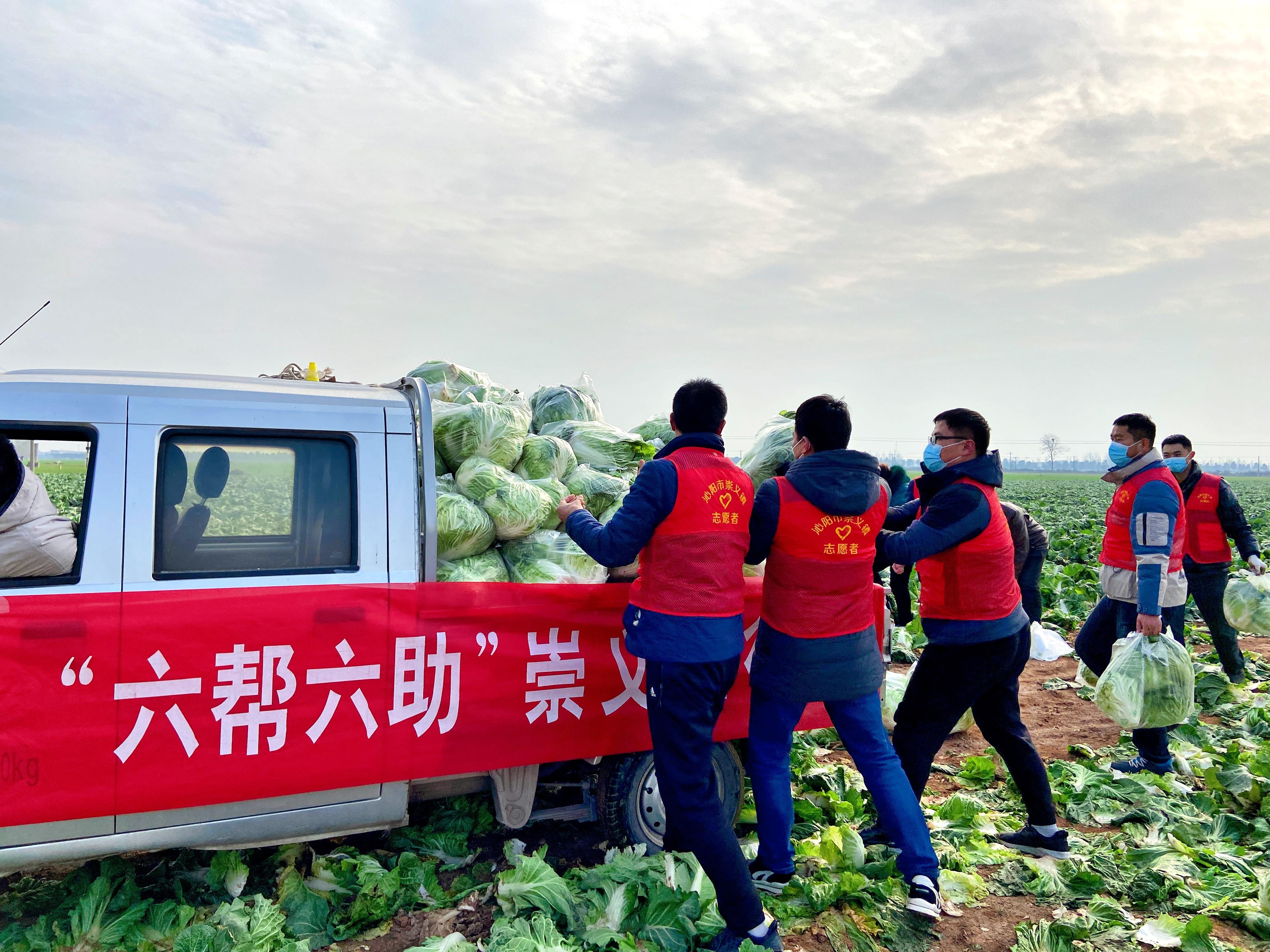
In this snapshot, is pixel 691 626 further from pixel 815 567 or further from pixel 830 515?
pixel 830 515

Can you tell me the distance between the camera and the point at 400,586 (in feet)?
10.3

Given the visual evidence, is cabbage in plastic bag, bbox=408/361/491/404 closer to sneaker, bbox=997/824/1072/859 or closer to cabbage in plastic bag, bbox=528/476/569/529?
cabbage in plastic bag, bbox=528/476/569/529

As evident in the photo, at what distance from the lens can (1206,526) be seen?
7188 millimetres

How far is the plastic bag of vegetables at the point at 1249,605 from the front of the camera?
7477 millimetres

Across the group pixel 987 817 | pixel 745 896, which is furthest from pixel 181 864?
pixel 987 817

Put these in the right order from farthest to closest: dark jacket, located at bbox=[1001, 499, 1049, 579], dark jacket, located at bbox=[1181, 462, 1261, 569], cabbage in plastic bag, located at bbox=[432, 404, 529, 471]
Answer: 1. dark jacket, located at bbox=[1181, 462, 1261, 569]
2. dark jacket, located at bbox=[1001, 499, 1049, 579]
3. cabbage in plastic bag, located at bbox=[432, 404, 529, 471]

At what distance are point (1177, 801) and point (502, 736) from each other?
393 cm

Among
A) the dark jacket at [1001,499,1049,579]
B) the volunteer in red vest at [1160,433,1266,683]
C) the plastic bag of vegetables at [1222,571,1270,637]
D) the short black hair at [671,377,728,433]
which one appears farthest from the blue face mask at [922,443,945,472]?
the plastic bag of vegetables at [1222,571,1270,637]

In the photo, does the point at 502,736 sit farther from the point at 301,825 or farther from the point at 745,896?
the point at 745,896

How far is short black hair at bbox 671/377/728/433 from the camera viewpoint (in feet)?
10.6

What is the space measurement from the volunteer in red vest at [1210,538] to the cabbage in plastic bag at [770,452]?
15.1 ft

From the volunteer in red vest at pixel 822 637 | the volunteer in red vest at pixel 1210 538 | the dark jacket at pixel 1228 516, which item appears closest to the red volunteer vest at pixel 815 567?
the volunteer in red vest at pixel 822 637

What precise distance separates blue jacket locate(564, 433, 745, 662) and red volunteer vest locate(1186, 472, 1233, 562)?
5.97 m

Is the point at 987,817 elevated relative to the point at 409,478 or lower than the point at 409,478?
lower
